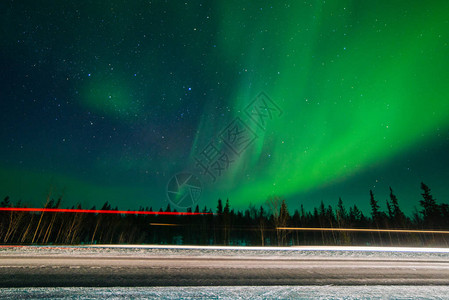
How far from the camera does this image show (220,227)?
5953 centimetres

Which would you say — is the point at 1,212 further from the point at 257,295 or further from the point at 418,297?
the point at 418,297

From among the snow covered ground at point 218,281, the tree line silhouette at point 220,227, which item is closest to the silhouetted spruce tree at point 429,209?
the tree line silhouette at point 220,227

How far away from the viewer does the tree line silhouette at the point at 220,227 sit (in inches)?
1620

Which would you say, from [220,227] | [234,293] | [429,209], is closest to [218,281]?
[234,293]

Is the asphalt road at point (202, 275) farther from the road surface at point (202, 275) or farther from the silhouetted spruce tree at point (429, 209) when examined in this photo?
the silhouetted spruce tree at point (429, 209)

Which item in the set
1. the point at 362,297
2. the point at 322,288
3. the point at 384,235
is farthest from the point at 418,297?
the point at 384,235

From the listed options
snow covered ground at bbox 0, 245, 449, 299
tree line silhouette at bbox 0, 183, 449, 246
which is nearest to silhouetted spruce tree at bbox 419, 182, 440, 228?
tree line silhouette at bbox 0, 183, 449, 246

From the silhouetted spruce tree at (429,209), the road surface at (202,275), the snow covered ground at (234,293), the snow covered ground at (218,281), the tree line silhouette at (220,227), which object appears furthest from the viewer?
the silhouetted spruce tree at (429,209)

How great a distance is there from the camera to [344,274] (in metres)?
5.73

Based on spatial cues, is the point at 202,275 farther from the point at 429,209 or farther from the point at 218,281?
the point at 429,209

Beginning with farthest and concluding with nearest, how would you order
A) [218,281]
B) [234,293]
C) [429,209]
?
[429,209] → [218,281] → [234,293]

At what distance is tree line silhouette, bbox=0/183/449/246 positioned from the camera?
4116 centimetres

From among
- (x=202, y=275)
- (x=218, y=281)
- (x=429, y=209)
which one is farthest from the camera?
(x=429, y=209)

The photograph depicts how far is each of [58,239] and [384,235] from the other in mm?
89843
